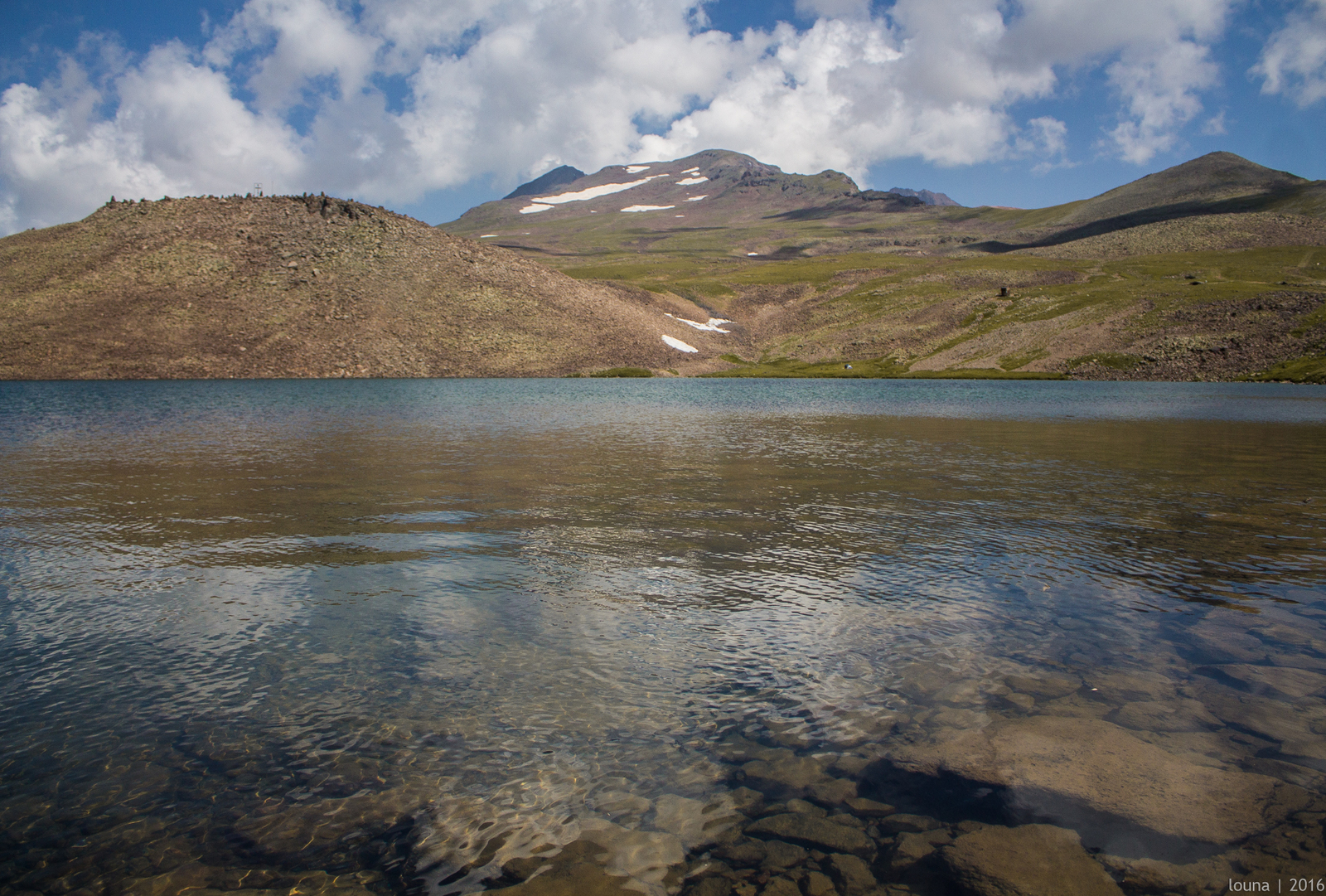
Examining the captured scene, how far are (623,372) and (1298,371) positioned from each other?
83244mm

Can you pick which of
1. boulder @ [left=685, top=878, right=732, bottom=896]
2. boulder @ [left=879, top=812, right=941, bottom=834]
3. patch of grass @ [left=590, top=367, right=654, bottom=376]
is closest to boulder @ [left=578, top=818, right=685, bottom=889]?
boulder @ [left=685, top=878, right=732, bottom=896]

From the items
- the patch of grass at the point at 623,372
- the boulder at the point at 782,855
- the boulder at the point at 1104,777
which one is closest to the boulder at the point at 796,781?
the boulder at the point at 782,855

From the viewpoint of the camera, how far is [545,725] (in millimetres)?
7168

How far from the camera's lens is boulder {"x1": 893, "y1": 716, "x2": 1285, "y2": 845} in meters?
5.89

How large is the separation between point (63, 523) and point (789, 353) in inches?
4487

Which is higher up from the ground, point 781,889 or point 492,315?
point 492,315

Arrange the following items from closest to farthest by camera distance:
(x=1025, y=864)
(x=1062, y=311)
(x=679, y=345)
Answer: (x=1025, y=864), (x=1062, y=311), (x=679, y=345)

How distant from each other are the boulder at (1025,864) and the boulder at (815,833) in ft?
2.04

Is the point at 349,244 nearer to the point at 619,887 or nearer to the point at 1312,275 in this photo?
the point at 619,887

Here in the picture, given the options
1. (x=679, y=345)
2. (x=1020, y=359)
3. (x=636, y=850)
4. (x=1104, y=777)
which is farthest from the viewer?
(x=679, y=345)

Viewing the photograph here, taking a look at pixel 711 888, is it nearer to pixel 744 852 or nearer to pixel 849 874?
pixel 744 852

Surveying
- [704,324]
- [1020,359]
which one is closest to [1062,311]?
[1020,359]

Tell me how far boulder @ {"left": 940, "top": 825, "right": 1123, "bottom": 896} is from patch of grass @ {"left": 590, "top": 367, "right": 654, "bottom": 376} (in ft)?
325

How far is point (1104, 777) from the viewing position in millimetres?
6441
